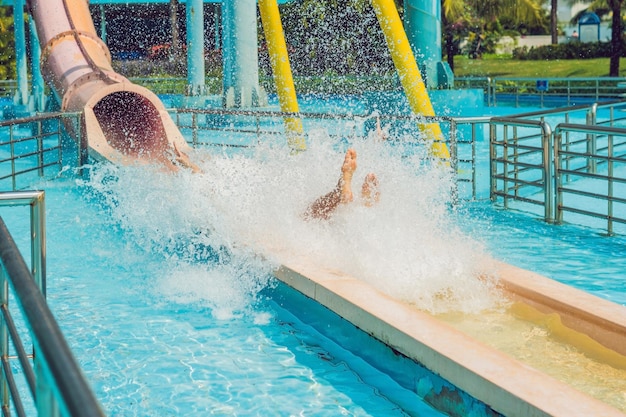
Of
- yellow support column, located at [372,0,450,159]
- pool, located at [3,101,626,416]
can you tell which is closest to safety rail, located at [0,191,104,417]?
pool, located at [3,101,626,416]

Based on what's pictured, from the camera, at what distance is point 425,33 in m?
15.8

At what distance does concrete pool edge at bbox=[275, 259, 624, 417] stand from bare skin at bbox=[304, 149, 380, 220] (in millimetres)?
1024

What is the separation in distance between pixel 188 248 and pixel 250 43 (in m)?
12.5

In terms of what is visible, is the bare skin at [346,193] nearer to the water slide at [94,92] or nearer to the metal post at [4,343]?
the metal post at [4,343]

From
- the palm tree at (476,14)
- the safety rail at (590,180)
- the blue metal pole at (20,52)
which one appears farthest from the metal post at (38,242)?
the palm tree at (476,14)

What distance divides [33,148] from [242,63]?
4.92 m

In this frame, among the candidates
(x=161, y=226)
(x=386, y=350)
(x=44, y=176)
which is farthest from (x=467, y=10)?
(x=386, y=350)

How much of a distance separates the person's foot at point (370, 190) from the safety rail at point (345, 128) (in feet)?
5.13

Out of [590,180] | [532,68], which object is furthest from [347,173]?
[532,68]

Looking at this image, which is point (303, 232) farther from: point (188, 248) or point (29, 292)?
point (29, 292)

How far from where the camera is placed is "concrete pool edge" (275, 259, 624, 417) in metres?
3.82

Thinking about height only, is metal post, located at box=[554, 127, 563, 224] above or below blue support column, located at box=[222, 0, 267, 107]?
below

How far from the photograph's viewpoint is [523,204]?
10273 millimetres

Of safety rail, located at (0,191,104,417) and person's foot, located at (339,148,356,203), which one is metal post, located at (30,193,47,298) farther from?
person's foot, located at (339,148,356,203)
